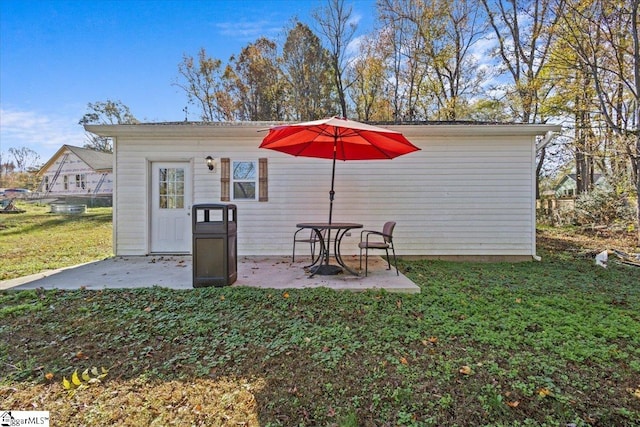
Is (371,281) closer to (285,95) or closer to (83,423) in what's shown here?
(83,423)

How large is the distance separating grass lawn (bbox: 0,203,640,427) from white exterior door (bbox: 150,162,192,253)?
262cm

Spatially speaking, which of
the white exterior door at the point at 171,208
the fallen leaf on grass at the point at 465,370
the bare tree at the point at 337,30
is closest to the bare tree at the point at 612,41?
the fallen leaf on grass at the point at 465,370

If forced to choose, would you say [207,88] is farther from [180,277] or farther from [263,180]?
[180,277]

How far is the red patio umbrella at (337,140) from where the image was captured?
13.1 feet

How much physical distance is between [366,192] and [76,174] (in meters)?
24.0

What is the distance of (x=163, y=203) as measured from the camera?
6383mm

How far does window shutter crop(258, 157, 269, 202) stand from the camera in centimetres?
638

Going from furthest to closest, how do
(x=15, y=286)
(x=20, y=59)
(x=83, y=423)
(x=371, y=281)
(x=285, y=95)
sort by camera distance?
1. (x=285, y=95)
2. (x=20, y=59)
3. (x=371, y=281)
4. (x=15, y=286)
5. (x=83, y=423)

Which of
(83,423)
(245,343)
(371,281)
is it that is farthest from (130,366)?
(371,281)

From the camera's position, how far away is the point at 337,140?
4.76 m

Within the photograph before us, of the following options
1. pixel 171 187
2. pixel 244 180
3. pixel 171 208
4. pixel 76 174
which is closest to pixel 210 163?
A: pixel 244 180

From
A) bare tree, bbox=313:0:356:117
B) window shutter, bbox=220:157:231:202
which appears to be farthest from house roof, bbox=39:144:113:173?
window shutter, bbox=220:157:231:202

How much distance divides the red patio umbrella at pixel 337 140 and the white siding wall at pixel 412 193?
1.38 meters

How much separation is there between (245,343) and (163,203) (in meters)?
4.61
